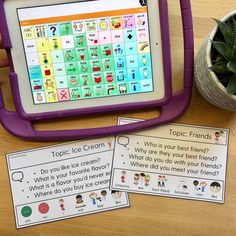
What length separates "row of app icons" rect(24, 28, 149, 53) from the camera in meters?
0.66

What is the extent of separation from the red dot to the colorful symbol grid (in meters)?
0.18

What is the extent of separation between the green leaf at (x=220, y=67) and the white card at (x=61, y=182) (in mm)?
222

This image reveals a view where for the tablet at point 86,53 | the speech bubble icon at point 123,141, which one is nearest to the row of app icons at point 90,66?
the tablet at point 86,53

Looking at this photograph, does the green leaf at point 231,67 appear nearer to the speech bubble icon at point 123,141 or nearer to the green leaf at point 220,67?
the green leaf at point 220,67

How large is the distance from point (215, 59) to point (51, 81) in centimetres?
27

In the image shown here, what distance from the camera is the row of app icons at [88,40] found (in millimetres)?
660

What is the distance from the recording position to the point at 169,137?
0.70m

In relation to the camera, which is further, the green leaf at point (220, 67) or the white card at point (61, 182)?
the white card at point (61, 182)

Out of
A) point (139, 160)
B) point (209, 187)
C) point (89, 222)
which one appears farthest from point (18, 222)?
point (209, 187)

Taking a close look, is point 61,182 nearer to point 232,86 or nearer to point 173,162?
point 173,162

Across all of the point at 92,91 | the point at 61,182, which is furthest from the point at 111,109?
the point at 61,182

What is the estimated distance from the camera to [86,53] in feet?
2.19

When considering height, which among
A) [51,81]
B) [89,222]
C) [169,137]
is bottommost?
[89,222]

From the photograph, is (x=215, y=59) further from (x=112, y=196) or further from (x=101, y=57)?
(x=112, y=196)
